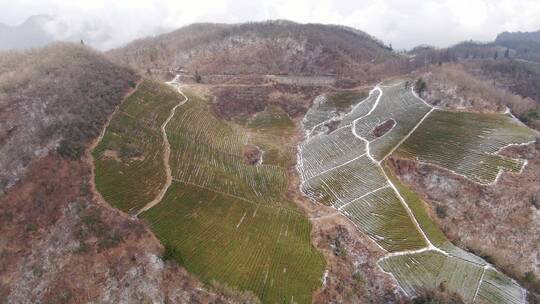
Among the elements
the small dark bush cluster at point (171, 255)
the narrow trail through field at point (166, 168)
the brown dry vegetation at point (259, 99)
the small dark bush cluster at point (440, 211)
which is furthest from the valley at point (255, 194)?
the brown dry vegetation at point (259, 99)

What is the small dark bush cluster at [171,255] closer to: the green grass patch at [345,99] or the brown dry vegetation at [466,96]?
the green grass patch at [345,99]

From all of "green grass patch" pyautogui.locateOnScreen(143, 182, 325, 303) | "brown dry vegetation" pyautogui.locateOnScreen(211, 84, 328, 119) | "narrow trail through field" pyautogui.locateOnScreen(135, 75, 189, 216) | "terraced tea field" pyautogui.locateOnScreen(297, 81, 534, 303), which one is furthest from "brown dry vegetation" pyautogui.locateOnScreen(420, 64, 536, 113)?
"narrow trail through field" pyautogui.locateOnScreen(135, 75, 189, 216)

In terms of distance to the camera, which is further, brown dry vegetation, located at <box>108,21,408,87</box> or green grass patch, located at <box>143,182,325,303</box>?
brown dry vegetation, located at <box>108,21,408,87</box>

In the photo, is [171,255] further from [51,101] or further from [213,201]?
[51,101]

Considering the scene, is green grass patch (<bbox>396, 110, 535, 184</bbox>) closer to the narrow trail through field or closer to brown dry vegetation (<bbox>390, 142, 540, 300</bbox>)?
brown dry vegetation (<bbox>390, 142, 540, 300</bbox>)

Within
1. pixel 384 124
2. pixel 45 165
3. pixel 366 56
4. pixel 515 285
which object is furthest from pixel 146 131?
pixel 366 56

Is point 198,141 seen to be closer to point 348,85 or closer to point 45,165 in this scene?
point 45,165
